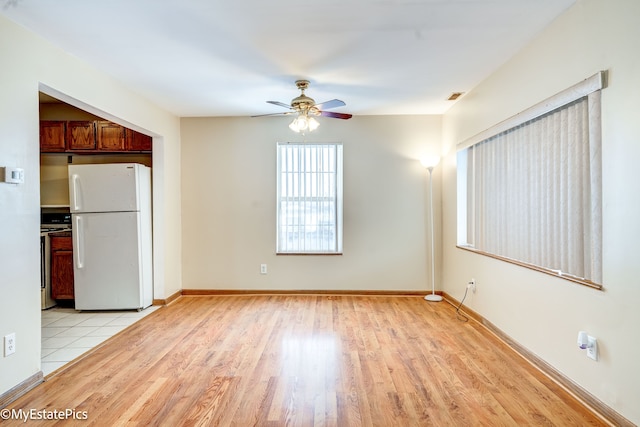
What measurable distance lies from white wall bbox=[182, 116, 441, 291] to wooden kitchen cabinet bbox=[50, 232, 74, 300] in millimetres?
1304

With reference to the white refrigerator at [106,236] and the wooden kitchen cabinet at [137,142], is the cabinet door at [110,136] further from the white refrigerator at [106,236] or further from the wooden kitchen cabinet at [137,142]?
the white refrigerator at [106,236]

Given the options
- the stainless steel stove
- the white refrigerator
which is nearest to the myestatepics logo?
the white refrigerator

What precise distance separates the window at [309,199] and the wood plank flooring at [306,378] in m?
1.26

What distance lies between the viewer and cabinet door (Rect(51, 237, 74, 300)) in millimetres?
4035

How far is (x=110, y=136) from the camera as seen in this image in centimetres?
418

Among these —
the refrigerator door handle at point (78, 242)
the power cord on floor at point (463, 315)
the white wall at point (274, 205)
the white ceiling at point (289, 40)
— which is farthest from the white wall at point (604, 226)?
the refrigerator door handle at point (78, 242)

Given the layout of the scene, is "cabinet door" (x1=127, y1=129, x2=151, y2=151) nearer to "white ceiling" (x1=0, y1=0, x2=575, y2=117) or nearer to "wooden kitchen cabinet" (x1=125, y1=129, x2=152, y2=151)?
"wooden kitchen cabinet" (x1=125, y1=129, x2=152, y2=151)

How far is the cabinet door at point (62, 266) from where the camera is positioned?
4.04 meters

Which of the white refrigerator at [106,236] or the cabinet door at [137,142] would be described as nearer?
the white refrigerator at [106,236]

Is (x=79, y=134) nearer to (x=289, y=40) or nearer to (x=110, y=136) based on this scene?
(x=110, y=136)

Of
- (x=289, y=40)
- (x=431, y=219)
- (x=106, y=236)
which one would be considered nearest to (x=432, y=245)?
(x=431, y=219)

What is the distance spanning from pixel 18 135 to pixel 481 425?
3.36 meters

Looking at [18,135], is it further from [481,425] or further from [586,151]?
[586,151]

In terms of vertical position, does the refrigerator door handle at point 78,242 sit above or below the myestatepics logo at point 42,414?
above
